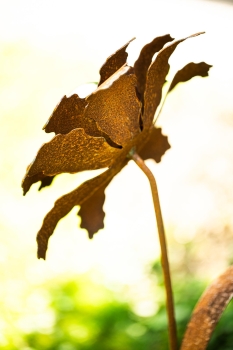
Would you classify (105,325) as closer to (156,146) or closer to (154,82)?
(156,146)

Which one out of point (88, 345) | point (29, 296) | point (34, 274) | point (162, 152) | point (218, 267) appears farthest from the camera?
point (218, 267)

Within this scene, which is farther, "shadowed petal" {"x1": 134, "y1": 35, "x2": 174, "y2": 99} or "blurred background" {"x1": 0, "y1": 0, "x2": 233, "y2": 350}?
"blurred background" {"x1": 0, "y1": 0, "x2": 233, "y2": 350}

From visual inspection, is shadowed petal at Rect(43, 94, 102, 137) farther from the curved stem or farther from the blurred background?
the blurred background

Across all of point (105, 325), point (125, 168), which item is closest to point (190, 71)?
point (105, 325)

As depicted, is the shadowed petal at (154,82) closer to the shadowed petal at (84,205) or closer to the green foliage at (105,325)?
the shadowed petal at (84,205)

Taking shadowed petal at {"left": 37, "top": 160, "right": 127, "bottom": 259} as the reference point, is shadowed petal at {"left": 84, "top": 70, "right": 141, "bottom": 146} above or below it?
above

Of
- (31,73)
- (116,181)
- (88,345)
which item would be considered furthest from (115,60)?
(31,73)

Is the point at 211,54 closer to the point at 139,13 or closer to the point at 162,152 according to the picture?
the point at 139,13

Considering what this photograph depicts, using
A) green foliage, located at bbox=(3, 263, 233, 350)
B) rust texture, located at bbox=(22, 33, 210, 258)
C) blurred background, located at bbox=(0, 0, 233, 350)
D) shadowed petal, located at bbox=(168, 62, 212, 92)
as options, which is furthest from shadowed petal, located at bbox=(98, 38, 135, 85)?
blurred background, located at bbox=(0, 0, 233, 350)
